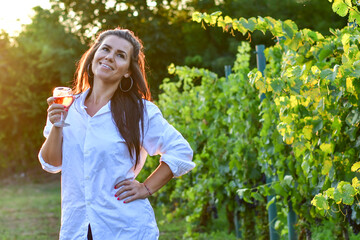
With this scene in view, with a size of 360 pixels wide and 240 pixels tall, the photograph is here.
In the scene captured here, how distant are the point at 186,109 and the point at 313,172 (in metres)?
4.54

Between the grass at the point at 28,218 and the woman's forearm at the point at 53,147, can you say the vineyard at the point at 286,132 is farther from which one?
the grass at the point at 28,218

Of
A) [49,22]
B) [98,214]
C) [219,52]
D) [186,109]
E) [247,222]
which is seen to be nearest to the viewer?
[98,214]

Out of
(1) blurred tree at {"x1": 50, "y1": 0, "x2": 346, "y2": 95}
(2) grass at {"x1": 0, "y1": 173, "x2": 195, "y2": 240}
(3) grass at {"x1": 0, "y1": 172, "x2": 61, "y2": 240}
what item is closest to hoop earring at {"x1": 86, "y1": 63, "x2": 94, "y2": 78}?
(2) grass at {"x1": 0, "y1": 173, "x2": 195, "y2": 240}

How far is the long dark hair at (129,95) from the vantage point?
2938 millimetres

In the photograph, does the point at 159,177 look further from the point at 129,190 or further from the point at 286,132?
the point at 286,132

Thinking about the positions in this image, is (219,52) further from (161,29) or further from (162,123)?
(162,123)

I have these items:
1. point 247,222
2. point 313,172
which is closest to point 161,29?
point 247,222

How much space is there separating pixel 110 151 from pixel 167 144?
28cm

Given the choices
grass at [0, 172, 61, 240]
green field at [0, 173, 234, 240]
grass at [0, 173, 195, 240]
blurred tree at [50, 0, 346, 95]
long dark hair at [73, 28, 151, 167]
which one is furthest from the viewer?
blurred tree at [50, 0, 346, 95]

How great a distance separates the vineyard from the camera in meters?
3.18

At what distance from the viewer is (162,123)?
Answer: 3.02m

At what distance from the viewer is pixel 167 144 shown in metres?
2.99

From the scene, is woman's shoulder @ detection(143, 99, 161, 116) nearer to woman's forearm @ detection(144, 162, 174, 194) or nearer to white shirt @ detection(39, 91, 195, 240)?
white shirt @ detection(39, 91, 195, 240)

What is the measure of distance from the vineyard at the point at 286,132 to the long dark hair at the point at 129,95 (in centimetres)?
51
